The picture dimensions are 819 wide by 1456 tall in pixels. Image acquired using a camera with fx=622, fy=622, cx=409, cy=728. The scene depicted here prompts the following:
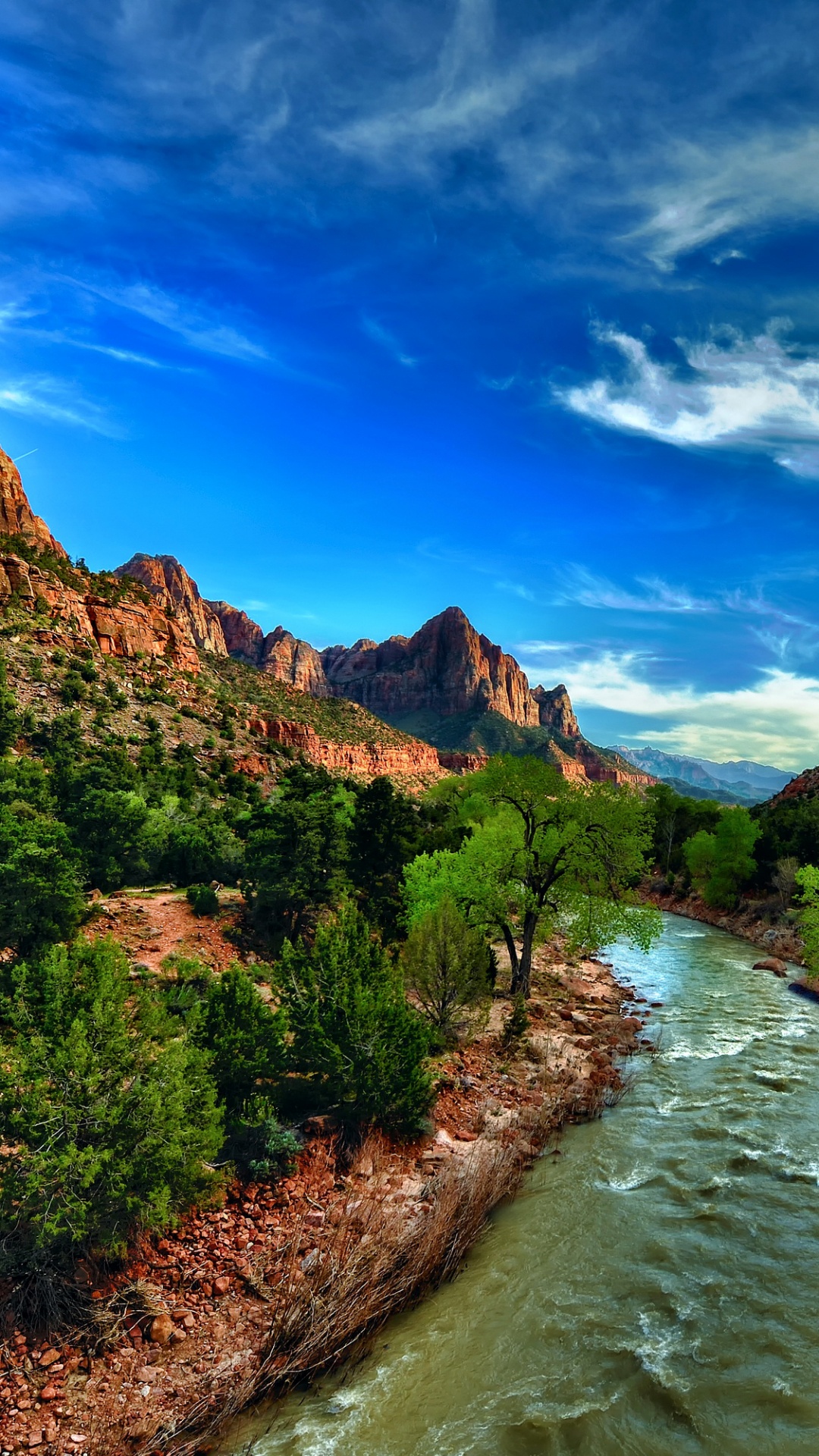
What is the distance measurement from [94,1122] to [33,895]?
551 inches

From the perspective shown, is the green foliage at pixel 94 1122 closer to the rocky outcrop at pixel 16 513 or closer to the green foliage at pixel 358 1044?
the green foliage at pixel 358 1044

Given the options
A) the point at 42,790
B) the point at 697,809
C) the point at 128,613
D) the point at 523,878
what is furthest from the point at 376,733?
the point at 523,878

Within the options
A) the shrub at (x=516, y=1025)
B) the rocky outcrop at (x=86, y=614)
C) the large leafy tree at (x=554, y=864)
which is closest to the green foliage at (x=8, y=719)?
the rocky outcrop at (x=86, y=614)

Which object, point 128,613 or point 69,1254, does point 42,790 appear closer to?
point 69,1254

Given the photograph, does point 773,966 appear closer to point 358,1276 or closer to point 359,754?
point 358,1276

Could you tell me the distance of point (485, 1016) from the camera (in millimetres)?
20797

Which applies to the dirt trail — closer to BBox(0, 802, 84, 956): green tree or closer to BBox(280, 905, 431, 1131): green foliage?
BBox(0, 802, 84, 956): green tree

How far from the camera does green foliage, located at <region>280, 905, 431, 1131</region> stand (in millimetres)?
14750

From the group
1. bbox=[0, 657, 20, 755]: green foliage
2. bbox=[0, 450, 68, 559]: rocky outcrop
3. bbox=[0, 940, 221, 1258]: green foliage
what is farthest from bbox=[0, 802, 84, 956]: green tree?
bbox=[0, 450, 68, 559]: rocky outcrop

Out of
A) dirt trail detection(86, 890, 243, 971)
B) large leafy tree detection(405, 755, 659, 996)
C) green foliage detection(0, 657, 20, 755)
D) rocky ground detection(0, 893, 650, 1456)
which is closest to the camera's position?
rocky ground detection(0, 893, 650, 1456)

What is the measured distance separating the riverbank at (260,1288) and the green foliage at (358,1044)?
0.84 meters

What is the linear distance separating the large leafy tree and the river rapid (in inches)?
342

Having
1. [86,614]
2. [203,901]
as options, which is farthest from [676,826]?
[86,614]

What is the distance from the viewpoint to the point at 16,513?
8288cm
